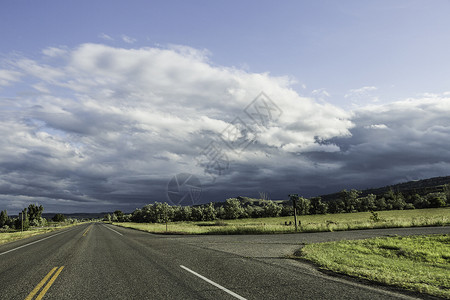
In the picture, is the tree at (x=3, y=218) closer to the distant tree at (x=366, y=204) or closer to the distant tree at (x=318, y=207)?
the distant tree at (x=318, y=207)

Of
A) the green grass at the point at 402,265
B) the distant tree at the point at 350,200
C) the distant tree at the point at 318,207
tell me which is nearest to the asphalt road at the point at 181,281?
the green grass at the point at 402,265

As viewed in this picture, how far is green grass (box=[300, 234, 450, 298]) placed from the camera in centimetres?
714

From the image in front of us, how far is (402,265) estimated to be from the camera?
10.5 meters

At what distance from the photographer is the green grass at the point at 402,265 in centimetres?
714

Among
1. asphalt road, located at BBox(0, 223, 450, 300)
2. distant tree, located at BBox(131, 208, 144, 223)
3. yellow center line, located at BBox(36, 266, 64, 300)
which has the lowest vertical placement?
distant tree, located at BBox(131, 208, 144, 223)

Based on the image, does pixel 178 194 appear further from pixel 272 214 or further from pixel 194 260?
pixel 272 214

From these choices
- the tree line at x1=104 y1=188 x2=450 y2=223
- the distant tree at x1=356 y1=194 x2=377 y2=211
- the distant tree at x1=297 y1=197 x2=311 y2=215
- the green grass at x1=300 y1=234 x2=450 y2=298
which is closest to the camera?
the green grass at x1=300 y1=234 x2=450 y2=298

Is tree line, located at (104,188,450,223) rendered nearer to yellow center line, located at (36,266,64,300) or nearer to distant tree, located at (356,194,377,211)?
distant tree, located at (356,194,377,211)

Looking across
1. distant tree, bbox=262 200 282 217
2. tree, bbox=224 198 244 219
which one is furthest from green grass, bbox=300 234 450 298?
tree, bbox=224 198 244 219

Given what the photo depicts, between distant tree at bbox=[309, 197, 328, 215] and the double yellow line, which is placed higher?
the double yellow line

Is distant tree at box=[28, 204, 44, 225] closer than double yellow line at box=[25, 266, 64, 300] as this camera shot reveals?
No

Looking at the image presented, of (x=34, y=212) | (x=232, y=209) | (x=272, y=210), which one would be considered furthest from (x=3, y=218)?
(x=272, y=210)

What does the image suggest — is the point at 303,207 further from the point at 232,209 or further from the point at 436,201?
the point at 436,201

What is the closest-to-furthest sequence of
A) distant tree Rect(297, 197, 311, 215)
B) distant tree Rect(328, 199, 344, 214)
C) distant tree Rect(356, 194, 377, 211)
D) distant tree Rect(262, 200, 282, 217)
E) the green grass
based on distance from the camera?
the green grass, distant tree Rect(356, 194, 377, 211), distant tree Rect(262, 200, 282, 217), distant tree Rect(297, 197, 311, 215), distant tree Rect(328, 199, 344, 214)
